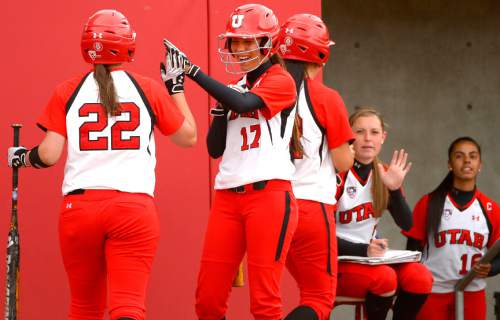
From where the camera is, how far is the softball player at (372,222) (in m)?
5.32

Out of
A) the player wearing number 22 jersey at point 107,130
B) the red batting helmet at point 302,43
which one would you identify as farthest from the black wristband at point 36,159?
the red batting helmet at point 302,43

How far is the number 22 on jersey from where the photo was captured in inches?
168

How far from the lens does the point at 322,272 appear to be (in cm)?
468

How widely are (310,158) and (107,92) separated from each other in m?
1.06

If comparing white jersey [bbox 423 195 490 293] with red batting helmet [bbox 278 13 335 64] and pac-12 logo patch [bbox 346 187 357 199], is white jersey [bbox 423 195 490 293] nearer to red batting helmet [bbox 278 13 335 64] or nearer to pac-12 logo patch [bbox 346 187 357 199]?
pac-12 logo patch [bbox 346 187 357 199]

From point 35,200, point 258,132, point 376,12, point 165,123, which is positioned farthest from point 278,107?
point 376,12

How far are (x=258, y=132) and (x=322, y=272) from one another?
0.75 meters

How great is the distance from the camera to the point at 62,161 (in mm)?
5496

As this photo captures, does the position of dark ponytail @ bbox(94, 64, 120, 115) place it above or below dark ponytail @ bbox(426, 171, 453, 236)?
above

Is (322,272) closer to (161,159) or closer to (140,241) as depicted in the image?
(140,241)

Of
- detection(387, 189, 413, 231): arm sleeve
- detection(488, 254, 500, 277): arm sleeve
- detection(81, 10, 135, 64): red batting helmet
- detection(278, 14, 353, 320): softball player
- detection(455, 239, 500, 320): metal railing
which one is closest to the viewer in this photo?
detection(81, 10, 135, 64): red batting helmet

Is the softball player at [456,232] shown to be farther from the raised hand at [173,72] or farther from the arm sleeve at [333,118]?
the raised hand at [173,72]

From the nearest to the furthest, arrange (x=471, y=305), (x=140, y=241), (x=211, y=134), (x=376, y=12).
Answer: (x=140, y=241)
(x=211, y=134)
(x=471, y=305)
(x=376, y=12)

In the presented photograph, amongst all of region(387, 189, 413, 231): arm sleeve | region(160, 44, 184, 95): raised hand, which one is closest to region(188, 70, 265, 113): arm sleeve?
region(160, 44, 184, 95): raised hand
